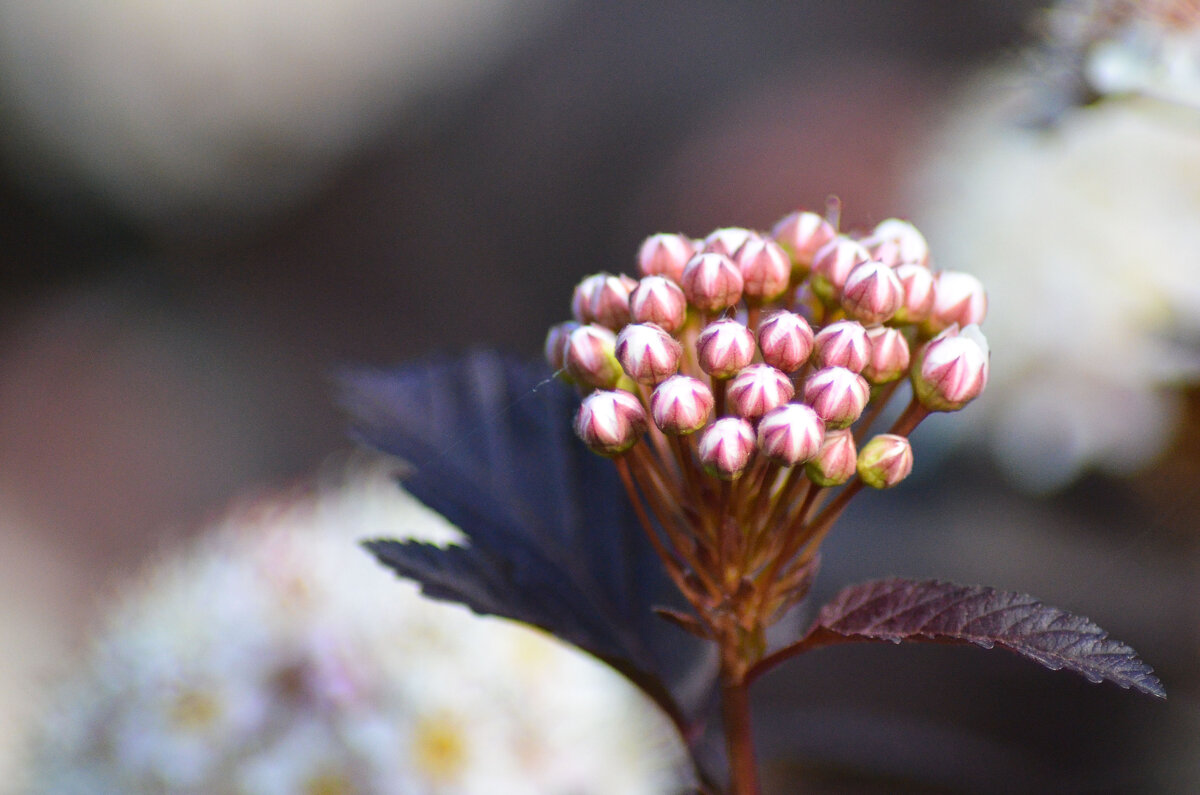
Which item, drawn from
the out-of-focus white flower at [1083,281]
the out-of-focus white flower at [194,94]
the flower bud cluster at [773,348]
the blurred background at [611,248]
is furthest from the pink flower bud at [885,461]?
the out-of-focus white flower at [194,94]

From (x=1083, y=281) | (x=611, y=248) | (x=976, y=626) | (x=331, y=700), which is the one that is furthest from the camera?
(x=611, y=248)

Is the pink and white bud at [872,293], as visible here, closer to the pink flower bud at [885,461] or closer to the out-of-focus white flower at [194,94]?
the pink flower bud at [885,461]

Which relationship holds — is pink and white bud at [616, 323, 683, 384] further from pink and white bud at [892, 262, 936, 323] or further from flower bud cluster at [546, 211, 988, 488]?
pink and white bud at [892, 262, 936, 323]

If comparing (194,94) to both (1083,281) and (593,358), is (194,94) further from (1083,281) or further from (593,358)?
(593,358)

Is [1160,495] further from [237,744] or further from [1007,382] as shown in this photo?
[237,744]

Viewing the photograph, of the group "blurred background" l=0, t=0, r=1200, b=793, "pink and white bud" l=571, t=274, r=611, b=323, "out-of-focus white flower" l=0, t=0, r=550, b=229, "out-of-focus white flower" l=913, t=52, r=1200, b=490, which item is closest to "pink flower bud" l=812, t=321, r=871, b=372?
"pink and white bud" l=571, t=274, r=611, b=323

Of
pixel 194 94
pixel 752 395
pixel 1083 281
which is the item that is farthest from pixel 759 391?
pixel 194 94

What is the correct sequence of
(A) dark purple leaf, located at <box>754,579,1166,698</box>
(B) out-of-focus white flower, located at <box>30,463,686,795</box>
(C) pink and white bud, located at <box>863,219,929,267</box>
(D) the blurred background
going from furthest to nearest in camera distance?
(D) the blurred background → (B) out-of-focus white flower, located at <box>30,463,686,795</box> → (C) pink and white bud, located at <box>863,219,929,267</box> → (A) dark purple leaf, located at <box>754,579,1166,698</box>
